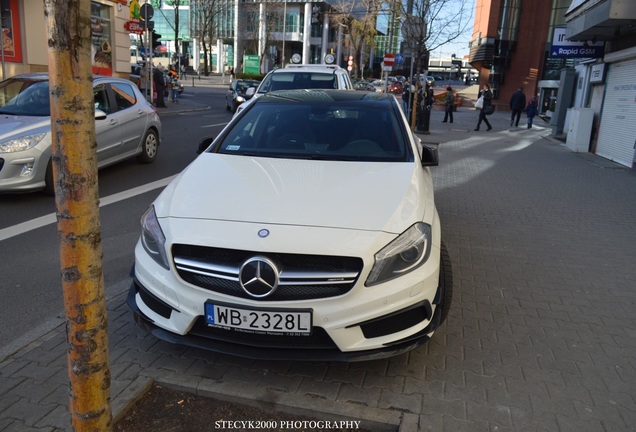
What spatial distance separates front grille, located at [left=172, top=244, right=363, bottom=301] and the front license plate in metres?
0.08

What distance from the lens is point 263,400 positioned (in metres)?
3.00

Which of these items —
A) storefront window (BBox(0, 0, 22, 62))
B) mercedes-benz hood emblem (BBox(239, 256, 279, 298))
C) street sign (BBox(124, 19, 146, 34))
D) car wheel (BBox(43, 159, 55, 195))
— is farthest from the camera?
street sign (BBox(124, 19, 146, 34))

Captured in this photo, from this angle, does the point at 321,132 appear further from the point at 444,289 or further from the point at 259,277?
the point at 259,277

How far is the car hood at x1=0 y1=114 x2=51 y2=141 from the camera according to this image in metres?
6.87

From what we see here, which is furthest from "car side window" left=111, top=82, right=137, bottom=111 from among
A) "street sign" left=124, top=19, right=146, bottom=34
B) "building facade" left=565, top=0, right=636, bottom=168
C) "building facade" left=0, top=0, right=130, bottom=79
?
"street sign" left=124, top=19, right=146, bottom=34

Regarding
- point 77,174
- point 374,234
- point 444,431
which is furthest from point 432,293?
point 77,174

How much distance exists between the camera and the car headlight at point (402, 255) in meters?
2.94

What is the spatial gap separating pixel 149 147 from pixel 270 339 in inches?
314

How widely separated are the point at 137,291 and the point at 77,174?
157cm

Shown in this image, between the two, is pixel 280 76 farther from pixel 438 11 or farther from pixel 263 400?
pixel 438 11

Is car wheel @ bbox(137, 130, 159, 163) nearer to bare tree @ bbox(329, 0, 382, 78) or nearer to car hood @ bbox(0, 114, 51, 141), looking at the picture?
car hood @ bbox(0, 114, 51, 141)

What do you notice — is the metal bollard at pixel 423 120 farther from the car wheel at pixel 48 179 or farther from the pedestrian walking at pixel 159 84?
the car wheel at pixel 48 179

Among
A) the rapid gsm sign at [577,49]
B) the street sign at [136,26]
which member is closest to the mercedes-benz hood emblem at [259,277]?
the rapid gsm sign at [577,49]

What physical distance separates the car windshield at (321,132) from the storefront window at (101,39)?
18709 mm
